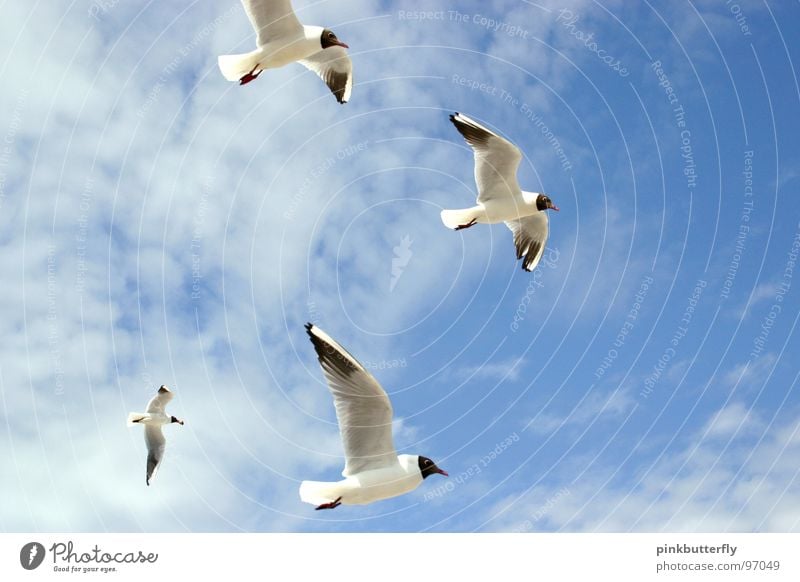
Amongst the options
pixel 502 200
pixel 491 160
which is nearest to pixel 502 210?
pixel 502 200

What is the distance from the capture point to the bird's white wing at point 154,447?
2070 centimetres

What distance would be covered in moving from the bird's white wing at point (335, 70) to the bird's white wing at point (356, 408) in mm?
7807

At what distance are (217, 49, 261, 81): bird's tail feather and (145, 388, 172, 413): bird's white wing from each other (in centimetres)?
813

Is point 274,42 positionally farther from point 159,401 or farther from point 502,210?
point 159,401

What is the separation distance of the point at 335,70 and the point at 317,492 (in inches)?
384

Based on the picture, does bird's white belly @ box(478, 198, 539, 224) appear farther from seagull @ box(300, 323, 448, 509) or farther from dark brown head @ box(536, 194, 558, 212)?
seagull @ box(300, 323, 448, 509)

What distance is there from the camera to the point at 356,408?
1274 centimetres

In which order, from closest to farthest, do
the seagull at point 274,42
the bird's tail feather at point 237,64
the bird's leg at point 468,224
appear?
1. the seagull at point 274,42
2. the bird's tail feather at point 237,64
3. the bird's leg at point 468,224

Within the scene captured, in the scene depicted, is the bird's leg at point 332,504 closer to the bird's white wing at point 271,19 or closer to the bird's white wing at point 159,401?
the bird's white wing at point 159,401

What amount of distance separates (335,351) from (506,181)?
7861mm

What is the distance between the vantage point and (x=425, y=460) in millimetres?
13594
